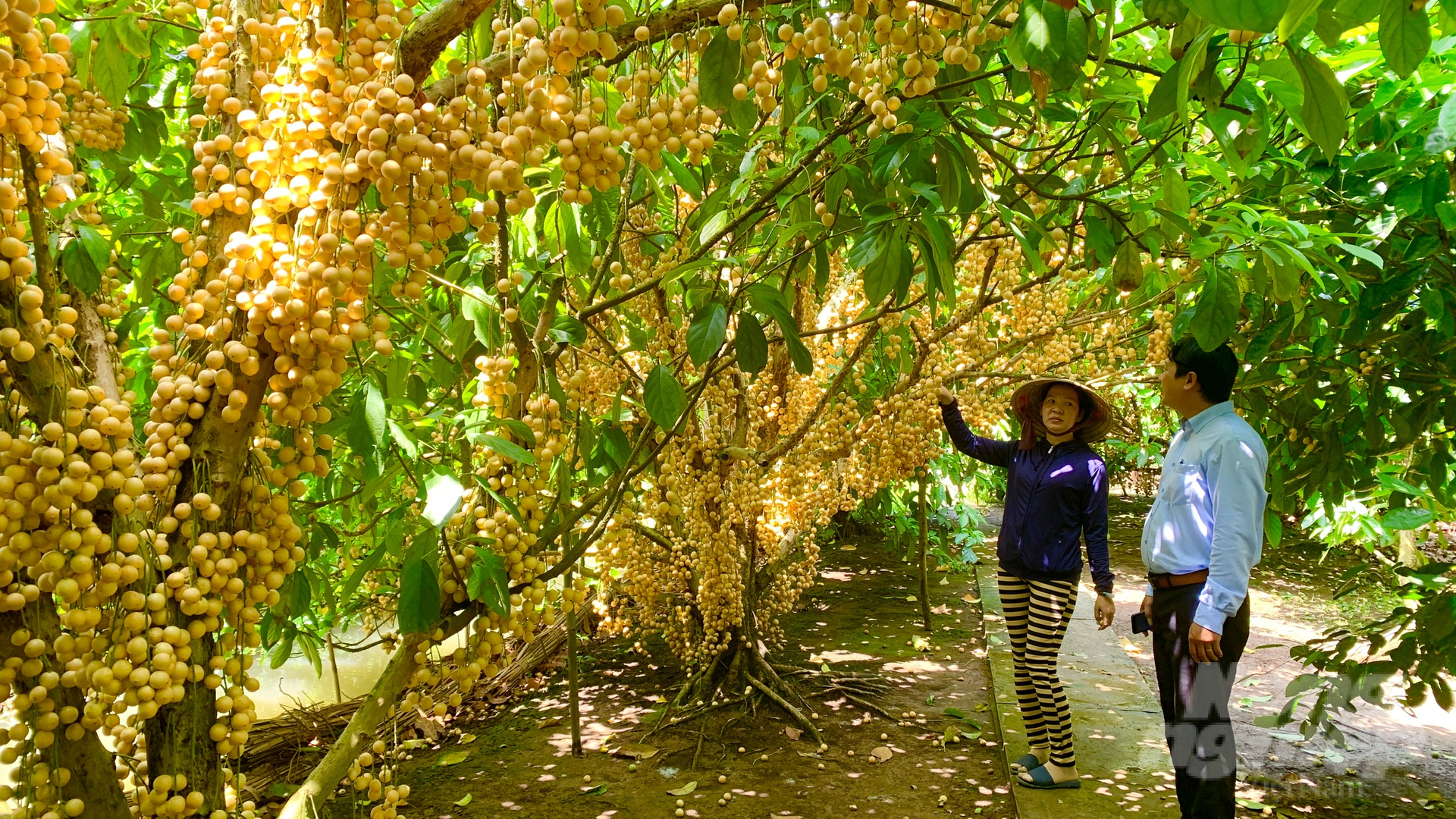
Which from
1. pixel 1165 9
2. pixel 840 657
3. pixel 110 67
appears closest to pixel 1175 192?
pixel 1165 9

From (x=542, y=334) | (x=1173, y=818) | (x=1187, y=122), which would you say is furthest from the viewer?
(x=1173, y=818)

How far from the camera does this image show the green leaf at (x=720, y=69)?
111 cm

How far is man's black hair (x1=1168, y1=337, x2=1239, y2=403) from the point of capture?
2.54 metres

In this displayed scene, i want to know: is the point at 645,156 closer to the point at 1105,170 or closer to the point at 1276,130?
the point at 1105,170

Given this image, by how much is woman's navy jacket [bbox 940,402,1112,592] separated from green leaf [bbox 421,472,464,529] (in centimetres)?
267

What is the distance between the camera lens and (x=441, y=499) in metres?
1.07


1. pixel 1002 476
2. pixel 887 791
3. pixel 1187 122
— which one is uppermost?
pixel 1187 122

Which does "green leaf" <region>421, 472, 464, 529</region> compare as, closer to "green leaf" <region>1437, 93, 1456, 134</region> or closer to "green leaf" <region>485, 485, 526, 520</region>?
"green leaf" <region>485, 485, 526, 520</region>

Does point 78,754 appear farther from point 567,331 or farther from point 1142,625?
point 1142,625

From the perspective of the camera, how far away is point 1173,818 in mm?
2910

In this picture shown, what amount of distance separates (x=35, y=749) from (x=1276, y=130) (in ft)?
9.91

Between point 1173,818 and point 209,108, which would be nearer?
point 209,108

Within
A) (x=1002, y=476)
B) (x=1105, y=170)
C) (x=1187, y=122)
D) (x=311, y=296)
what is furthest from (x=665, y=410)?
(x=1002, y=476)

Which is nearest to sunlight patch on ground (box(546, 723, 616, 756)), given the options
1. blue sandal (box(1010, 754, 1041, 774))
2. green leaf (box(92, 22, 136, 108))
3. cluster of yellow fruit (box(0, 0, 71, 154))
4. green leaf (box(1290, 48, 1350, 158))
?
blue sandal (box(1010, 754, 1041, 774))
